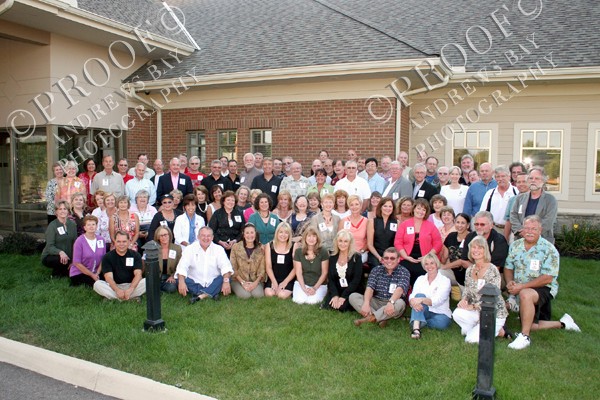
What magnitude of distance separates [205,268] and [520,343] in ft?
13.8

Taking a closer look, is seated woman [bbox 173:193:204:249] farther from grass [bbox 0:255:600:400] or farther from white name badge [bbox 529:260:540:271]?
white name badge [bbox 529:260:540:271]

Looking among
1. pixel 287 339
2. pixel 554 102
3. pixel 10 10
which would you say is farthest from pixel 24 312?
pixel 554 102

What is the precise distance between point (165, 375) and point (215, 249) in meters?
2.78

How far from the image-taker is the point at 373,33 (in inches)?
456

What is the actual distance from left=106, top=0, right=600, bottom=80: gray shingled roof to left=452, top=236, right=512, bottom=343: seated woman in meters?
5.56

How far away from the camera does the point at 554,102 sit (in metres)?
11.0

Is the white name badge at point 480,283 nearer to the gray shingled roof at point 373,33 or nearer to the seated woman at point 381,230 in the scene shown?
the seated woman at point 381,230

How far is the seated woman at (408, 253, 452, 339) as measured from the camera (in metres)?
5.81

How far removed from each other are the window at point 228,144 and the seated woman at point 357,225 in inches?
240

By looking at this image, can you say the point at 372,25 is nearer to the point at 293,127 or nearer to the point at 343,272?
the point at 293,127

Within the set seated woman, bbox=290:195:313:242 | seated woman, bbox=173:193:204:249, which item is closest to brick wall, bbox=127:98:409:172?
seated woman, bbox=290:195:313:242

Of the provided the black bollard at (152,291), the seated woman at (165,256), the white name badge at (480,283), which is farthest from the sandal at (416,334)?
the seated woman at (165,256)

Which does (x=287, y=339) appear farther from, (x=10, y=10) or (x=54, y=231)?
(x=10, y=10)

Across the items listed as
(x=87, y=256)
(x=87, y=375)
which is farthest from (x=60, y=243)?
(x=87, y=375)
